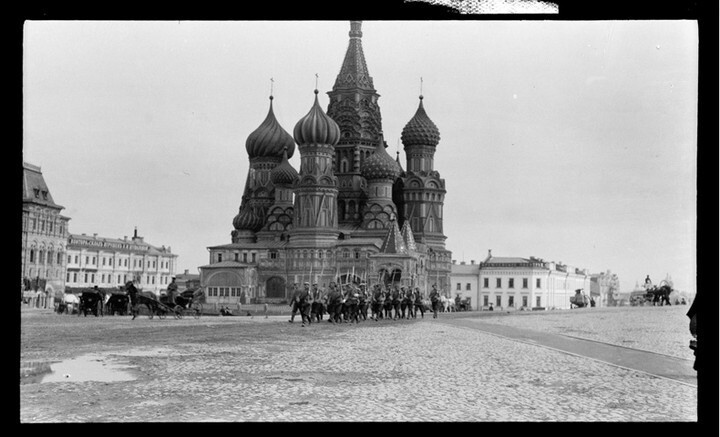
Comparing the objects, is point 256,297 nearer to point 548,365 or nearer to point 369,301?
point 369,301

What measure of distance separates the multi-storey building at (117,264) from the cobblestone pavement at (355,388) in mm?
10329

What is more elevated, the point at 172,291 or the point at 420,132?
the point at 420,132

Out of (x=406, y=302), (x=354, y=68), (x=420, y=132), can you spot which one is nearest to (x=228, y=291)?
(x=420, y=132)

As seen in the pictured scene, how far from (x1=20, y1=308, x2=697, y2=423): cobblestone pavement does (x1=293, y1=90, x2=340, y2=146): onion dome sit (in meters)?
44.1

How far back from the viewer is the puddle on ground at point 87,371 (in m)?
11.0

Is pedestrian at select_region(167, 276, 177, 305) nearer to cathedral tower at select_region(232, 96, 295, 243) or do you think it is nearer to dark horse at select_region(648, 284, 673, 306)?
dark horse at select_region(648, 284, 673, 306)

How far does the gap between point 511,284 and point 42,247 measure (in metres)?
33.9

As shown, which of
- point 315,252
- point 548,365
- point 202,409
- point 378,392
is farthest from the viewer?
point 315,252

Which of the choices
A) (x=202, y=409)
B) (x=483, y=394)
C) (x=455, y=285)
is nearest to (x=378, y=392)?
(x=483, y=394)

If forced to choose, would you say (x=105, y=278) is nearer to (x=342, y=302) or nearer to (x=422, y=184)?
(x=342, y=302)

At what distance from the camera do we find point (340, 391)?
416 inches

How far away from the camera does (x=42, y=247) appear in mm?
28094

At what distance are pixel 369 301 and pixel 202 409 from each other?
63.3 feet

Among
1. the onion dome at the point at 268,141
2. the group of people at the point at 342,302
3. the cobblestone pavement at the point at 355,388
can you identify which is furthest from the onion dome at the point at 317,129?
the cobblestone pavement at the point at 355,388
